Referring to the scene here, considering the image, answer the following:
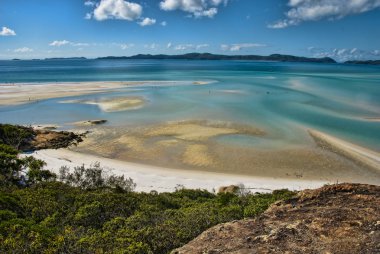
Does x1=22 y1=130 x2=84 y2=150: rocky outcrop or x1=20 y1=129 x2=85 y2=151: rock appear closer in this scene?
x1=20 y1=129 x2=85 y2=151: rock

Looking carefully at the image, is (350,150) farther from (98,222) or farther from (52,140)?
(52,140)

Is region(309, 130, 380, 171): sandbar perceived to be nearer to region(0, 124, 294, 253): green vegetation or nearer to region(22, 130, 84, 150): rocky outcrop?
region(0, 124, 294, 253): green vegetation

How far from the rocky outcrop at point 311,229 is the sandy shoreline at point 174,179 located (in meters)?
17.2

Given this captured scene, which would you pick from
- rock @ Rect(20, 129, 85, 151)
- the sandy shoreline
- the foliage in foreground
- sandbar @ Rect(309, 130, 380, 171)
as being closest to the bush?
the sandy shoreline

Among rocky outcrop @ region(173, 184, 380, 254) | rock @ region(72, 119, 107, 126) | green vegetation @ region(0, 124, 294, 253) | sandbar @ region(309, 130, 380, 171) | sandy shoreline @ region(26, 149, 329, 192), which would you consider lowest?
sandy shoreline @ region(26, 149, 329, 192)

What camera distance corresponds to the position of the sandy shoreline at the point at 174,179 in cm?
2770

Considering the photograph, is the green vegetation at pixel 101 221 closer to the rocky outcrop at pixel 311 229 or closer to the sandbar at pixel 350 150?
the rocky outcrop at pixel 311 229

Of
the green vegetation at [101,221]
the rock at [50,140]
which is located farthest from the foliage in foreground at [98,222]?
the rock at [50,140]

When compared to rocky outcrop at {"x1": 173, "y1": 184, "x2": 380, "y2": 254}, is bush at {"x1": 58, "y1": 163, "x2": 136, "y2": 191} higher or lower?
lower

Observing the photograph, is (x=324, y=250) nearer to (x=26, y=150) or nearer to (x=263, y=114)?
(x=26, y=150)

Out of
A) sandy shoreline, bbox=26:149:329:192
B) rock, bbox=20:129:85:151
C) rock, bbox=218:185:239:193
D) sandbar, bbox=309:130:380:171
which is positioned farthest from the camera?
rock, bbox=20:129:85:151

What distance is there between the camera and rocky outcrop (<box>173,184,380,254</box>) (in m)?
7.50

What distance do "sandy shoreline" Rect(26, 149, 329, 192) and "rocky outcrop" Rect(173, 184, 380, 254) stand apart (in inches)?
679

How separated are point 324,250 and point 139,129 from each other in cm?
4068
